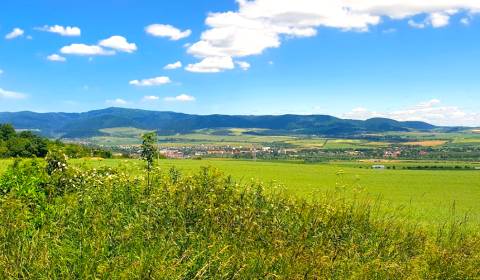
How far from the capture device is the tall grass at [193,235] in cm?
776

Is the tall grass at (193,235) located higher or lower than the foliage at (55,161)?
lower

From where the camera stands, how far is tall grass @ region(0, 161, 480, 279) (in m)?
7.76

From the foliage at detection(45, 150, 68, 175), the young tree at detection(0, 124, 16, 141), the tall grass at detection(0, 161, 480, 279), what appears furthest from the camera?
the young tree at detection(0, 124, 16, 141)

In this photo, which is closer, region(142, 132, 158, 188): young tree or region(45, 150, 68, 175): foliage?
region(45, 150, 68, 175): foliage

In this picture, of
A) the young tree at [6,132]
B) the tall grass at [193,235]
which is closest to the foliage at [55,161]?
the tall grass at [193,235]

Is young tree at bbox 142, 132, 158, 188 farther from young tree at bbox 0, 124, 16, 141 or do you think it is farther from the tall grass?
young tree at bbox 0, 124, 16, 141

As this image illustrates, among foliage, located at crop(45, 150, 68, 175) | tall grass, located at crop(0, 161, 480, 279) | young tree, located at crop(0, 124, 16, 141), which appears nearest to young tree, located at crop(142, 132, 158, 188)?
tall grass, located at crop(0, 161, 480, 279)

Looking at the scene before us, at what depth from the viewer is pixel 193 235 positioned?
9086 millimetres

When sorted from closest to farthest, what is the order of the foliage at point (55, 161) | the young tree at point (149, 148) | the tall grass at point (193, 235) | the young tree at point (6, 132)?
the tall grass at point (193, 235)
the foliage at point (55, 161)
the young tree at point (149, 148)
the young tree at point (6, 132)

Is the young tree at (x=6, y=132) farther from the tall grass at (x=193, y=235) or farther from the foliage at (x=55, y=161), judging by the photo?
the tall grass at (x=193, y=235)

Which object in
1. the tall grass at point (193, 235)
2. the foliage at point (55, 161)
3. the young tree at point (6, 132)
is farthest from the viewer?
the young tree at point (6, 132)

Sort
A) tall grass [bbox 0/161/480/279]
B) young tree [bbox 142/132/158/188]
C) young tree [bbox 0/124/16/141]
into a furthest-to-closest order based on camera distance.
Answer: young tree [bbox 0/124/16/141], young tree [bbox 142/132/158/188], tall grass [bbox 0/161/480/279]

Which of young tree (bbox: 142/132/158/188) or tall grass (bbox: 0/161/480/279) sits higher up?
young tree (bbox: 142/132/158/188)

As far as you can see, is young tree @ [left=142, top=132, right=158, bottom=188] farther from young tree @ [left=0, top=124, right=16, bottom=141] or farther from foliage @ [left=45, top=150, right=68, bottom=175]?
young tree @ [left=0, top=124, right=16, bottom=141]
